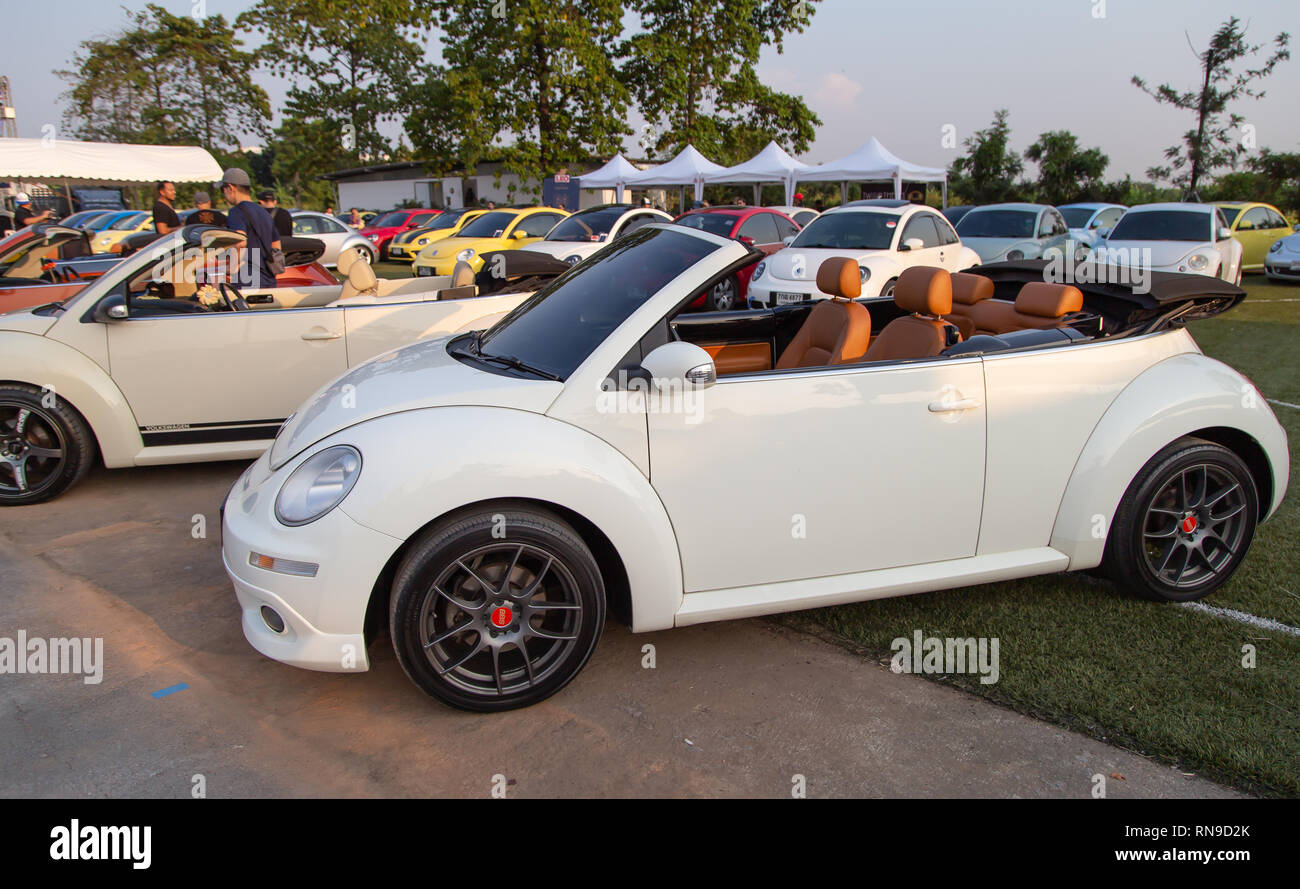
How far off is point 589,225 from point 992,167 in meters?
28.6

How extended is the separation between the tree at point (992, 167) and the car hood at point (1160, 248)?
964 inches

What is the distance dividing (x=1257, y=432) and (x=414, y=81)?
49.8m

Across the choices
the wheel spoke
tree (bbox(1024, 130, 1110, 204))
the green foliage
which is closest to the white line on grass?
the wheel spoke

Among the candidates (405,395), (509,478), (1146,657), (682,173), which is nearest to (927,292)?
(1146,657)

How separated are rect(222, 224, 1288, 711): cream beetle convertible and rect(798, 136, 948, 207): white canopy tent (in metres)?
18.6

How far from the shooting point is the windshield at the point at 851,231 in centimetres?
1148

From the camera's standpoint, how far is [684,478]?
3.04 metres

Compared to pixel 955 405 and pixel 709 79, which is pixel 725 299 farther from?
pixel 709 79

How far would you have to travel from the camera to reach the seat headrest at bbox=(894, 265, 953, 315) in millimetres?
3865

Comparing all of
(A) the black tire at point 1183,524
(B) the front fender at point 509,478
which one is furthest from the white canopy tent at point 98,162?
(A) the black tire at point 1183,524

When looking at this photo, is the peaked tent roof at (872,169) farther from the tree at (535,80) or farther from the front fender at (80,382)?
the front fender at (80,382)
